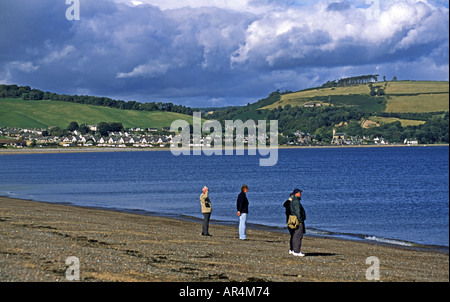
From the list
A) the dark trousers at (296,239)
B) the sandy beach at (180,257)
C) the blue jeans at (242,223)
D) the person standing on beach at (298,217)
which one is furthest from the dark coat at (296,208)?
the blue jeans at (242,223)

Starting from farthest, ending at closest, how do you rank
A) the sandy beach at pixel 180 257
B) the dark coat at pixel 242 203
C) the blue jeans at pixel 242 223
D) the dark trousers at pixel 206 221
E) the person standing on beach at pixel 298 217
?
the dark trousers at pixel 206 221 → the blue jeans at pixel 242 223 → the dark coat at pixel 242 203 → the person standing on beach at pixel 298 217 → the sandy beach at pixel 180 257

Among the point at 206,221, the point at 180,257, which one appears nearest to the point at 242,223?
the point at 206,221

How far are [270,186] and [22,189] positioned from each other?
30.0 metres

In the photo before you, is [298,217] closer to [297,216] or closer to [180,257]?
[297,216]

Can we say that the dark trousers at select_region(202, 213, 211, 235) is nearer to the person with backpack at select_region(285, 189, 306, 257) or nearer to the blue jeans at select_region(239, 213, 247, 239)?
the blue jeans at select_region(239, 213, 247, 239)

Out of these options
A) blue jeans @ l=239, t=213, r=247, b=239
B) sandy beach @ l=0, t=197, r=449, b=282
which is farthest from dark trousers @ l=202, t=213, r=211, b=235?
blue jeans @ l=239, t=213, r=247, b=239

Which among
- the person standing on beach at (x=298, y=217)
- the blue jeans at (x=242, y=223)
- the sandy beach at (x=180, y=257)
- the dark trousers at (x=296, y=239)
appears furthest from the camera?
the blue jeans at (x=242, y=223)

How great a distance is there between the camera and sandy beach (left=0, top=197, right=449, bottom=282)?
15797 mm

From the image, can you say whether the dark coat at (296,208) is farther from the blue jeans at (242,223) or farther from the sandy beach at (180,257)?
Result: the blue jeans at (242,223)

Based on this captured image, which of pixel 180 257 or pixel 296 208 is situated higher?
pixel 296 208

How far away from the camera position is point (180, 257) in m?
19.2

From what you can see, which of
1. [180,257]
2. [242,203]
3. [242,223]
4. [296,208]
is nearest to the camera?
[180,257]

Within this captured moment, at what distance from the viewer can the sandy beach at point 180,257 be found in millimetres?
15797
